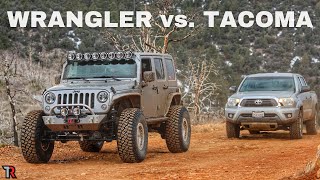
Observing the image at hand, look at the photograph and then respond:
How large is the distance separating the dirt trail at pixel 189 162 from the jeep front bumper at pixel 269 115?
0.49 metres

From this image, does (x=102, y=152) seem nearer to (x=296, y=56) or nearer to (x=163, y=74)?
(x=163, y=74)

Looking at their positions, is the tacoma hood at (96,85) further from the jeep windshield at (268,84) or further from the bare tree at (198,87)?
the bare tree at (198,87)

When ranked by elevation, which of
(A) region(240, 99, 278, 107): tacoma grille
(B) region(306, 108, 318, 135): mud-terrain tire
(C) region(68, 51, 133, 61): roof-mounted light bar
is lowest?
(B) region(306, 108, 318, 135): mud-terrain tire

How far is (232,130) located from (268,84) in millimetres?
1597

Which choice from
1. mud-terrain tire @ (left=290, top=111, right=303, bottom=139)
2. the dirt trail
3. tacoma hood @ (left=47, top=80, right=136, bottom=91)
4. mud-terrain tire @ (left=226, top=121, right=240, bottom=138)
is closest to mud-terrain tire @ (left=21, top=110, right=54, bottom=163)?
the dirt trail

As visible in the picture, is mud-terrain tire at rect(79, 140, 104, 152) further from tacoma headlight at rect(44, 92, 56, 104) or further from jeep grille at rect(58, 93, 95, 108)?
jeep grille at rect(58, 93, 95, 108)

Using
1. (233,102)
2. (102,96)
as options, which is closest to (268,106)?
(233,102)

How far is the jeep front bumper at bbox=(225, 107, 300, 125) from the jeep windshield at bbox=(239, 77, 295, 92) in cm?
105

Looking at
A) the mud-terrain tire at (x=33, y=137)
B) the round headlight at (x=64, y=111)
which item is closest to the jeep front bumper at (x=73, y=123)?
the round headlight at (x=64, y=111)

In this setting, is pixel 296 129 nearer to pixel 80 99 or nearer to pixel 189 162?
pixel 189 162

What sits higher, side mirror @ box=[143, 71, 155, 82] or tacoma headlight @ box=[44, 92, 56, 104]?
side mirror @ box=[143, 71, 155, 82]

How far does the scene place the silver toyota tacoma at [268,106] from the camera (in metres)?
14.8

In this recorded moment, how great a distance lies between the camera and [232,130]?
15641 mm

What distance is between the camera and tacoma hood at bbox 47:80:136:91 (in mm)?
10125
